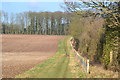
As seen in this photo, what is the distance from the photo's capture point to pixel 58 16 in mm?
11578

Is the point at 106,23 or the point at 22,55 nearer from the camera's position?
the point at 106,23

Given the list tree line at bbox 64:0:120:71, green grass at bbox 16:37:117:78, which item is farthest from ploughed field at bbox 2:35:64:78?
tree line at bbox 64:0:120:71

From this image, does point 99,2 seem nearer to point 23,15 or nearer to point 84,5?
point 84,5

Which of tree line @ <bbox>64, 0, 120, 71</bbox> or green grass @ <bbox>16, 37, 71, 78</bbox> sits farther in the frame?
green grass @ <bbox>16, 37, 71, 78</bbox>

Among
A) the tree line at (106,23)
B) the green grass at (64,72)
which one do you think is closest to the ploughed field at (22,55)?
the green grass at (64,72)

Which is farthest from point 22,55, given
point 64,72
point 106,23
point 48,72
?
point 106,23

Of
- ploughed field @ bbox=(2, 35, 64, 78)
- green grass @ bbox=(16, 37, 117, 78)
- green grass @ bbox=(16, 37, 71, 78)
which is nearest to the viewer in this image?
green grass @ bbox=(16, 37, 117, 78)

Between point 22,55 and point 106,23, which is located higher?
point 106,23

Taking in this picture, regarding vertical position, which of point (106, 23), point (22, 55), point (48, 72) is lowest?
point (22, 55)

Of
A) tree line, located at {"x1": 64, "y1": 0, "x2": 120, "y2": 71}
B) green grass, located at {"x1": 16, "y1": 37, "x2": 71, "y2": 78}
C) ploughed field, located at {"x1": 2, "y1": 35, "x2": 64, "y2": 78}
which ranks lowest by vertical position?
ploughed field, located at {"x1": 2, "y1": 35, "x2": 64, "y2": 78}

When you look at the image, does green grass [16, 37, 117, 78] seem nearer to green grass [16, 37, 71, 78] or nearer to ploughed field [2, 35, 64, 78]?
green grass [16, 37, 71, 78]

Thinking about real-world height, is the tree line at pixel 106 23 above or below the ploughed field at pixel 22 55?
above

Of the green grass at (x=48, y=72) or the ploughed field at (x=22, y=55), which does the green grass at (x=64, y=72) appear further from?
the ploughed field at (x=22, y=55)

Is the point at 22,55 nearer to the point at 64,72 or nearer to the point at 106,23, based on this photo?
the point at 64,72
